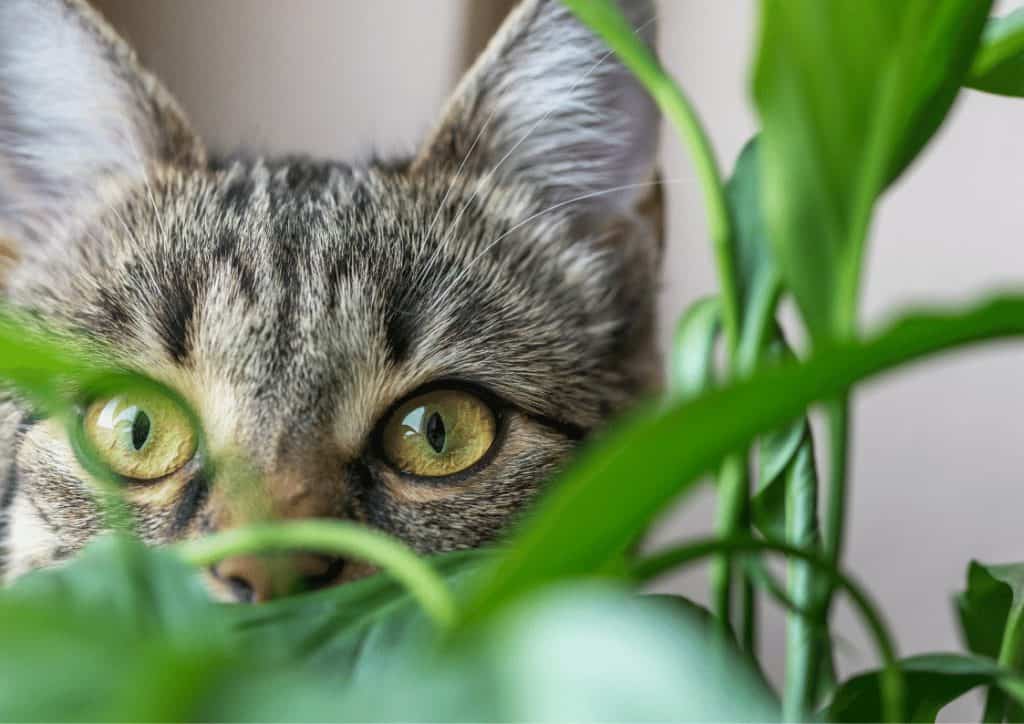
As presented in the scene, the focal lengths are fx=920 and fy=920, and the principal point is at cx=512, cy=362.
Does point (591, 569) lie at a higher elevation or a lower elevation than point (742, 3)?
lower

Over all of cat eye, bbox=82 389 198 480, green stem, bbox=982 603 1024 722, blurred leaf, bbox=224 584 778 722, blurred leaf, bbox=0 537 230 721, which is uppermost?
cat eye, bbox=82 389 198 480

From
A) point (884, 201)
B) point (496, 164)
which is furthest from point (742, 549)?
point (884, 201)

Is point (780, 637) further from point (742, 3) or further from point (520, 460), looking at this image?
point (742, 3)

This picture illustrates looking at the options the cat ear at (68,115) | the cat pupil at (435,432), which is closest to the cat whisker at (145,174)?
the cat ear at (68,115)

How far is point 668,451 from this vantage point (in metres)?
0.19

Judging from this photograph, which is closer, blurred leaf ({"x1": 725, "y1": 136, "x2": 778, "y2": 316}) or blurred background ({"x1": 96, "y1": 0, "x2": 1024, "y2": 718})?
blurred leaf ({"x1": 725, "y1": 136, "x2": 778, "y2": 316})

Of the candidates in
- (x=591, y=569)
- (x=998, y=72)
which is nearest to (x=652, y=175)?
(x=998, y=72)

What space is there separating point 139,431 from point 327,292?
0.16 m

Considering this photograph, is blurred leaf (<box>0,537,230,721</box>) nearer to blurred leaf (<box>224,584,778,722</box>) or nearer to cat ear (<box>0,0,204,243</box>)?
blurred leaf (<box>224,584,778,722</box>)

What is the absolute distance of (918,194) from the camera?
121 centimetres

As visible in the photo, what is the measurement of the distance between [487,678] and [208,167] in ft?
2.40

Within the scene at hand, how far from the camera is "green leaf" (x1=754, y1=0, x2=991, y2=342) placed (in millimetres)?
307

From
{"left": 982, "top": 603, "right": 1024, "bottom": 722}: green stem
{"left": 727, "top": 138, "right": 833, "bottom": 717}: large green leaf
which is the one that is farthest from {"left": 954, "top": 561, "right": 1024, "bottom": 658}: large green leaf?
{"left": 727, "top": 138, "right": 833, "bottom": 717}: large green leaf

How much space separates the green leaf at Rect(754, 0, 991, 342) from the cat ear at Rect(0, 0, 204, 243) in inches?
23.4
